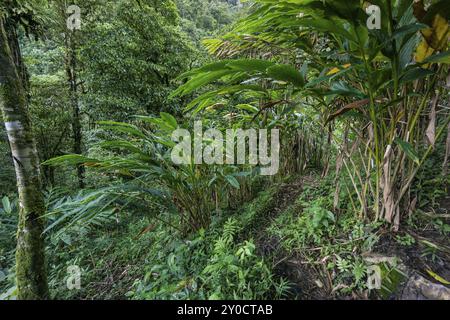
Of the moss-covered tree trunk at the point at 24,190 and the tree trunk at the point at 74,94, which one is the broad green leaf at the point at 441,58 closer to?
the moss-covered tree trunk at the point at 24,190

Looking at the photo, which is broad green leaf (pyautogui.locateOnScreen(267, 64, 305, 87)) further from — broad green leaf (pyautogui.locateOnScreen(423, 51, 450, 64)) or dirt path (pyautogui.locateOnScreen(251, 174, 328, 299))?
dirt path (pyautogui.locateOnScreen(251, 174, 328, 299))

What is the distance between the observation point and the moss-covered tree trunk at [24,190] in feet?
A: 3.19

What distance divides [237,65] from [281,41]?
17.2 inches

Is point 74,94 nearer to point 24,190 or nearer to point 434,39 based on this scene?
point 24,190

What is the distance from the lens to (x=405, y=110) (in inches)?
30.0

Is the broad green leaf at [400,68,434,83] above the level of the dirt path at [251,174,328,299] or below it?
above

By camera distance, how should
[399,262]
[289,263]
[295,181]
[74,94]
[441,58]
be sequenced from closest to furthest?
[441,58], [399,262], [289,263], [295,181], [74,94]

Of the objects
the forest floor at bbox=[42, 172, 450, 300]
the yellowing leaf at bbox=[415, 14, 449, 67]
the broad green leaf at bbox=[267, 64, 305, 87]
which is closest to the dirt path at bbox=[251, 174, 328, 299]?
the forest floor at bbox=[42, 172, 450, 300]

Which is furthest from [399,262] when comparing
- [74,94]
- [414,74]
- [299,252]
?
[74,94]

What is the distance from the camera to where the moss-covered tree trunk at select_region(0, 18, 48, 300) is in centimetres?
97

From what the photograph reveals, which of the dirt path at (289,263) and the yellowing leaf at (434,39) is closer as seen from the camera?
the yellowing leaf at (434,39)

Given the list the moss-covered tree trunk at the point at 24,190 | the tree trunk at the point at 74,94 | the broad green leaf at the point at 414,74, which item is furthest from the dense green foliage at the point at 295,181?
the tree trunk at the point at 74,94

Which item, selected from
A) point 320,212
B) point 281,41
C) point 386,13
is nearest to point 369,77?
point 386,13

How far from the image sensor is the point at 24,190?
100 cm
